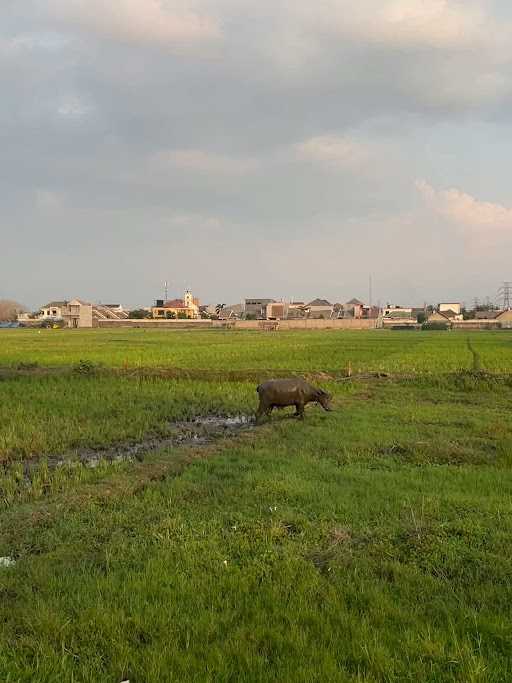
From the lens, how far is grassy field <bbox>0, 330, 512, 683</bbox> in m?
3.24

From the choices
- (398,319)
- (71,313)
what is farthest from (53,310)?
(398,319)

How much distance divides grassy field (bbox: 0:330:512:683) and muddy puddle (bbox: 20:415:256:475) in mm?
292

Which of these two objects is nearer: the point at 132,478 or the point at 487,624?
the point at 487,624

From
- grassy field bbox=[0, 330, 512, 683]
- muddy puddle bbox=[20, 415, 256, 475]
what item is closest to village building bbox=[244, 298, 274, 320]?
muddy puddle bbox=[20, 415, 256, 475]

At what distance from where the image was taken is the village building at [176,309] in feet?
374

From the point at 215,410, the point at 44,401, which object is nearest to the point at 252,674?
the point at 215,410

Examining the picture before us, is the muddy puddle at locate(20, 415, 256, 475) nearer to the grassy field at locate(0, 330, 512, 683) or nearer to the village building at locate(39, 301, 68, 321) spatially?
the grassy field at locate(0, 330, 512, 683)

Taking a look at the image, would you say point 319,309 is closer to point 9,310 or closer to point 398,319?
point 398,319

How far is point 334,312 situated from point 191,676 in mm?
115031

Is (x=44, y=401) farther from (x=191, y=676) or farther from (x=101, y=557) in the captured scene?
(x=191, y=676)

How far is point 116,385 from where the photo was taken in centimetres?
1789

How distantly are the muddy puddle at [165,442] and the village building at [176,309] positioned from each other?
325 ft

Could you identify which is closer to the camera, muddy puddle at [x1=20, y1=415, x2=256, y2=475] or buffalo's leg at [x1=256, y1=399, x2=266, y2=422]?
muddy puddle at [x1=20, y1=415, x2=256, y2=475]

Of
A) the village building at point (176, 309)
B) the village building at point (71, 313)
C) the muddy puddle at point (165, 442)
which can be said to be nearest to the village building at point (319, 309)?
the village building at point (176, 309)
